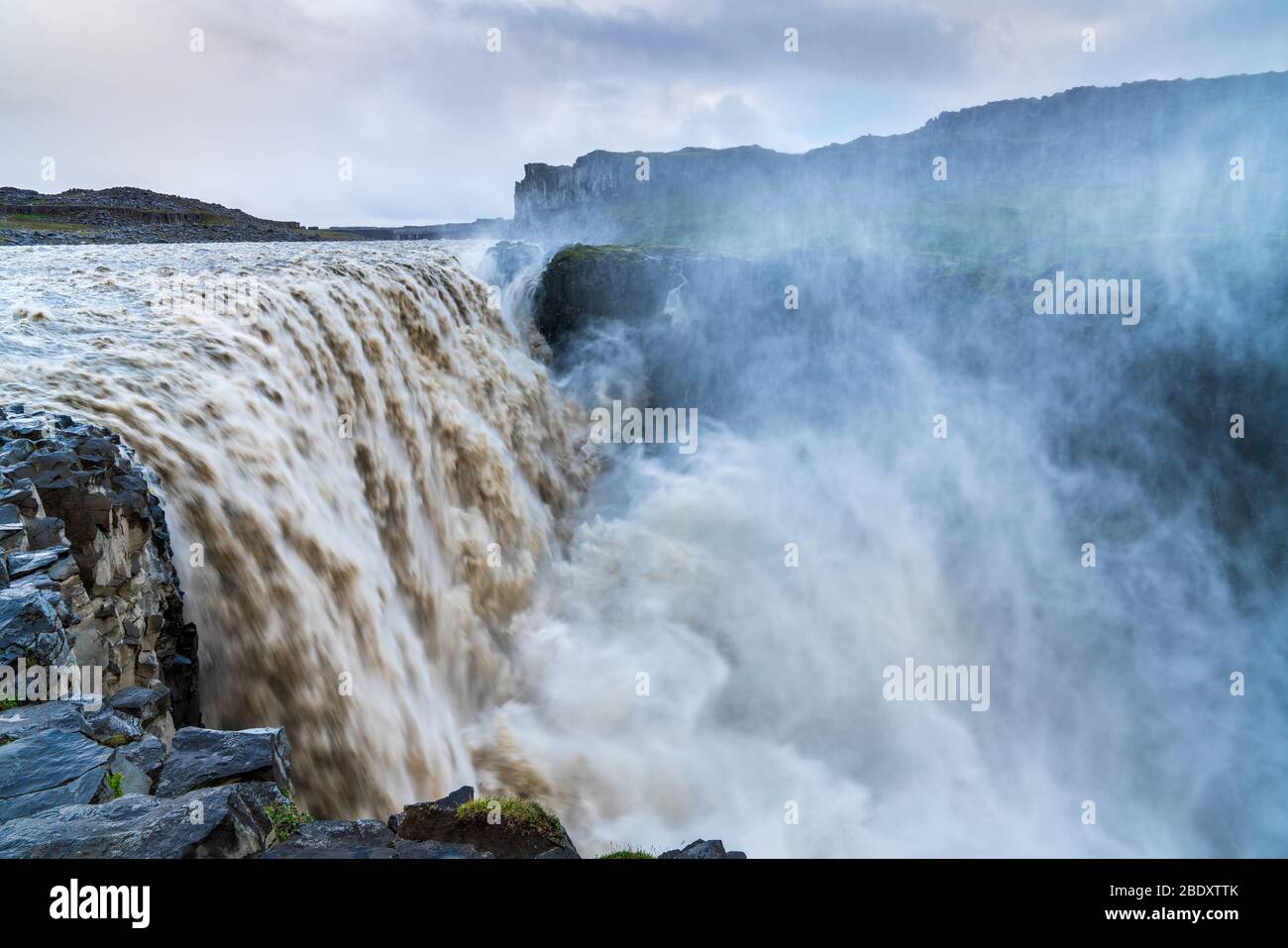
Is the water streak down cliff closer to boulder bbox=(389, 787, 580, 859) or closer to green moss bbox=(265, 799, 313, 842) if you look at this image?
boulder bbox=(389, 787, 580, 859)

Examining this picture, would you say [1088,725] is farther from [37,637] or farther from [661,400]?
[37,637]

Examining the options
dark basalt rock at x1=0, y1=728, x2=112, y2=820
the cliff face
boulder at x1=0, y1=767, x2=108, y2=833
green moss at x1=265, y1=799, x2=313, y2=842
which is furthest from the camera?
the cliff face

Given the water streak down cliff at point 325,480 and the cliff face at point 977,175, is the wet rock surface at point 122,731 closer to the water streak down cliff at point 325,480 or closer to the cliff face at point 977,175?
the water streak down cliff at point 325,480

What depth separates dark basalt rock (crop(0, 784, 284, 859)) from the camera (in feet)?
12.2

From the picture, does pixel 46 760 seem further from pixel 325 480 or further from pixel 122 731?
pixel 325 480

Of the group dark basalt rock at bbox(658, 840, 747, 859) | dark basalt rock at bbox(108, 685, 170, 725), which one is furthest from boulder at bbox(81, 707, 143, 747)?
dark basalt rock at bbox(658, 840, 747, 859)

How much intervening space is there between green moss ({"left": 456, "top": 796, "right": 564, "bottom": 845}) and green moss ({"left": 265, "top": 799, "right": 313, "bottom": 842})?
135 centimetres

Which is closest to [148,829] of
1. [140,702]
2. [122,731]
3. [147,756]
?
[147,756]

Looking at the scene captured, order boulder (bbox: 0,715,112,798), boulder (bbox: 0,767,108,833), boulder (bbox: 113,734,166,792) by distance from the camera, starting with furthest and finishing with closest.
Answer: boulder (bbox: 113,734,166,792) → boulder (bbox: 0,715,112,798) → boulder (bbox: 0,767,108,833)

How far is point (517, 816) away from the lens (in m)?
5.85

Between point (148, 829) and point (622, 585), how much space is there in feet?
51.5

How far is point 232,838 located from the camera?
4.08m
